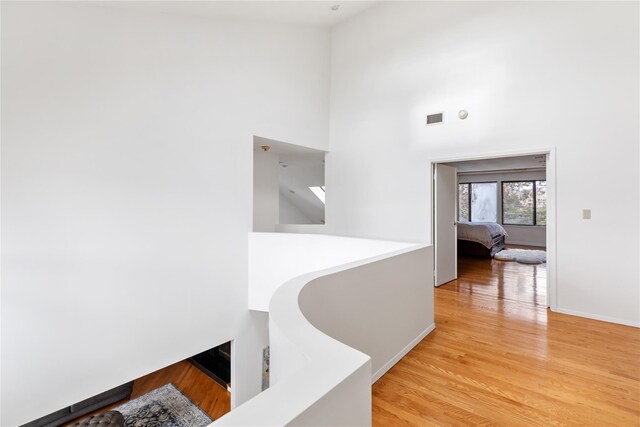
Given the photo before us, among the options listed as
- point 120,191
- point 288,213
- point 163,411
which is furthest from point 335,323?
point 288,213

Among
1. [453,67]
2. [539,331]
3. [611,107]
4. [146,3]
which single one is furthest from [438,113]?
[146,3]

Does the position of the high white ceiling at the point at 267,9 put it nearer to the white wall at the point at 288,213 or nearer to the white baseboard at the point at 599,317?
the white baseboard at the point at 599,317

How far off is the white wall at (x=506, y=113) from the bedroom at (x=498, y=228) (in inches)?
15.2

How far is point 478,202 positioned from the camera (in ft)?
31.1

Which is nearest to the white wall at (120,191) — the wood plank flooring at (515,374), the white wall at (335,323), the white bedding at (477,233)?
the white wall at (335,323)

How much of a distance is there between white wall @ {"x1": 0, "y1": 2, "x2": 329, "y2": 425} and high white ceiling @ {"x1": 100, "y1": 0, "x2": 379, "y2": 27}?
4.3 inches

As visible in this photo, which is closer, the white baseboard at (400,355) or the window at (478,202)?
the white baseboard at (400,355)

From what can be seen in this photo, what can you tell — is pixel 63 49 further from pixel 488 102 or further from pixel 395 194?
pixel 488 102

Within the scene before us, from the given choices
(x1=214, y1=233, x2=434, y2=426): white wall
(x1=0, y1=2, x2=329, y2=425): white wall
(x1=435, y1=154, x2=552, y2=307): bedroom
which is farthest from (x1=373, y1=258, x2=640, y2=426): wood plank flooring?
(x1=0, y1=2, x2=329, y2=425): white wall

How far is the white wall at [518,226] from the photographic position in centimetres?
837

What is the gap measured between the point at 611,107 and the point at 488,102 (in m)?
1.14

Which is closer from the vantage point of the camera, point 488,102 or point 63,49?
point 63,49

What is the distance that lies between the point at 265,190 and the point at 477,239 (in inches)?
181

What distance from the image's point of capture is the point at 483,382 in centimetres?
195
